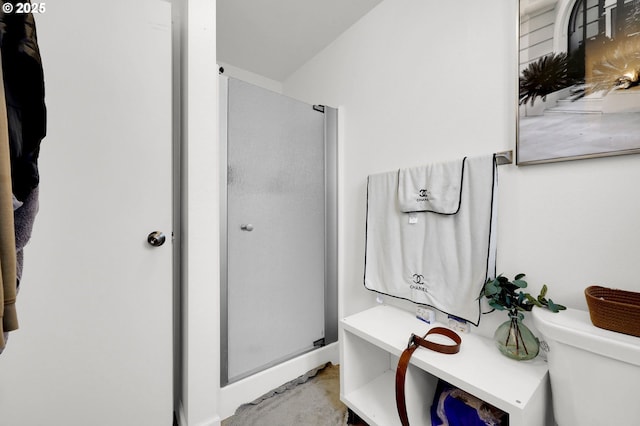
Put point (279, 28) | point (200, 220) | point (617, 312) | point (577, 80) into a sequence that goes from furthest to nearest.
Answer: point (279, 28) → point (200, 220) → point (577, 80) → point (617, 312)

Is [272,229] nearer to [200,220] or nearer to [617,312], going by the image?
[200,220]

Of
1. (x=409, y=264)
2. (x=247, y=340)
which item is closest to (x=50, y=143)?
(x=247, y=340)

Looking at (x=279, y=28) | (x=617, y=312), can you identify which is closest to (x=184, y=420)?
(x=617, y=312)

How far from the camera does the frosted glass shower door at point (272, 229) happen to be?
144 cm

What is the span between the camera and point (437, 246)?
129 cm

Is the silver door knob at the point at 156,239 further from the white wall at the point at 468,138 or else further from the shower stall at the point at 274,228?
the white wall at the point at 468,138

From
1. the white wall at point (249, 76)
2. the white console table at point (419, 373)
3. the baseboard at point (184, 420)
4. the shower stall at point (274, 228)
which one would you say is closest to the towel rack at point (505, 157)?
the white console table at point (419, 373)

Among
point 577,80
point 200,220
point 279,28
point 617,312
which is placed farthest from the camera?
point 279,28

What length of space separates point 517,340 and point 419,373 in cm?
39

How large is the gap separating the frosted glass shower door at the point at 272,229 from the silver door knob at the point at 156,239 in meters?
0.35

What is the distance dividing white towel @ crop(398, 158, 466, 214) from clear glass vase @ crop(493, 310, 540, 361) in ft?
1.58

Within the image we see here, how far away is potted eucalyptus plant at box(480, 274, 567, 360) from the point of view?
0.96m

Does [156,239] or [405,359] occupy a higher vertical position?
[156,239]

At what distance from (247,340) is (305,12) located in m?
2.00
